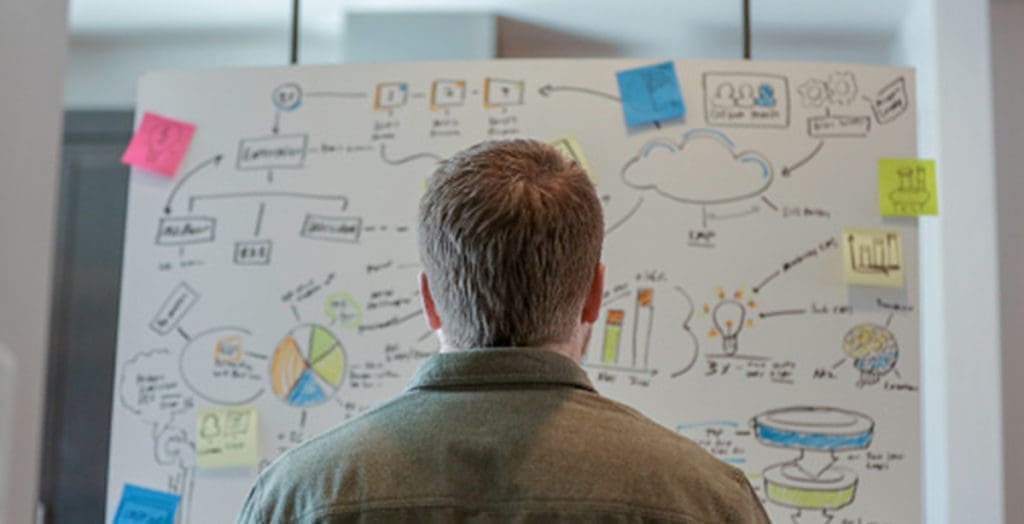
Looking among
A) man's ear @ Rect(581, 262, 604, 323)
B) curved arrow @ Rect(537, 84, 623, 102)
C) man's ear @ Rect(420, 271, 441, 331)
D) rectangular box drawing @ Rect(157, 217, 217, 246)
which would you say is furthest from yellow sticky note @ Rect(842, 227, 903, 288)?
rectangular box drawing @ Rect(157, 217, 217, 246)

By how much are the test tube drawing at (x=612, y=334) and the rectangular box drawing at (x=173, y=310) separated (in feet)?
2.79

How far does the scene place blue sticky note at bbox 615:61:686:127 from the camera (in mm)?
2072

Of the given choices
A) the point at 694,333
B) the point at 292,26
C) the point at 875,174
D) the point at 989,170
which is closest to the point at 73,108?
the point at 292,26

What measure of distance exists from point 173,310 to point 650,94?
1.08m

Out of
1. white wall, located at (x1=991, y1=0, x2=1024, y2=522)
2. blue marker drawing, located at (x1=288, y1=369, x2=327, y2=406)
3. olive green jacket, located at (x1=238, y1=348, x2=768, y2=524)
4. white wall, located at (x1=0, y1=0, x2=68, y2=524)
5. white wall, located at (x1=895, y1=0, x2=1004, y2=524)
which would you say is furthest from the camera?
white wall, located at (x1=991, y1=0, x2=1024, y2=522)

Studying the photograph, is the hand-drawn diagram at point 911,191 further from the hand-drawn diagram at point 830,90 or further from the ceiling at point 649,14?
the ceiling at point 649,14

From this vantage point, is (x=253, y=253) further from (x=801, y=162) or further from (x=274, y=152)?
(x=801, y=162)

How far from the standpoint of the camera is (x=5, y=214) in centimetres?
138

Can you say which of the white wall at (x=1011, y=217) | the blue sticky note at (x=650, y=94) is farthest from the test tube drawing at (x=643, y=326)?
the white wall at (x=1011, y=217)

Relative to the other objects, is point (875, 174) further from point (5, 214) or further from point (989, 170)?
point (5, 214)

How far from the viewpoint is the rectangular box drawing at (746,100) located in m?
2.07

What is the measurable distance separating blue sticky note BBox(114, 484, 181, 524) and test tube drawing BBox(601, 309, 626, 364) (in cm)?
91

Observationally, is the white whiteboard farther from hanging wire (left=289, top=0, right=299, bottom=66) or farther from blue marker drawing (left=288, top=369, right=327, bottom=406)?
hanging wire (left=289, top=0, right=299, bottom=66)

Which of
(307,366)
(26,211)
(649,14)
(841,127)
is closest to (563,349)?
(26,211)
